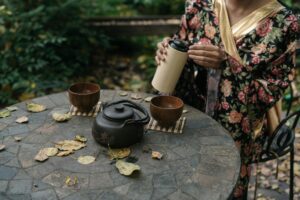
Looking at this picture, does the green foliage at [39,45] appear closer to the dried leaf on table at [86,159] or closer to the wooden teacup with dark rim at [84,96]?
the wooden teacup with dark rim at [84,96]

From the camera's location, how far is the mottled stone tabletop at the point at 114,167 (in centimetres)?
156

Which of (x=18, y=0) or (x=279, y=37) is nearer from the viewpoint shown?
(x=279, y=37)

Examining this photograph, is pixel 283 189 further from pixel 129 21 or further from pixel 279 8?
pixel 129 21

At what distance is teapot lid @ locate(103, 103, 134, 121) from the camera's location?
1759 millimetres

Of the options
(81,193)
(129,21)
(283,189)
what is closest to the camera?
(81,193)

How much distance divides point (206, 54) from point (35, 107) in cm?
93

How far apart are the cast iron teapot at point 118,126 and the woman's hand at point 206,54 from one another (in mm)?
470

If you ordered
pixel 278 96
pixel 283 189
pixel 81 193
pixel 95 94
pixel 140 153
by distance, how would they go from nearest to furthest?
pixel 81 193, pixel 140 153, pixel 95 94, pixel 278 96, pixel 283 189

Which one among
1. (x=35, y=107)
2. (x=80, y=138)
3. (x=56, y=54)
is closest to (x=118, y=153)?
(x=80, y=138)

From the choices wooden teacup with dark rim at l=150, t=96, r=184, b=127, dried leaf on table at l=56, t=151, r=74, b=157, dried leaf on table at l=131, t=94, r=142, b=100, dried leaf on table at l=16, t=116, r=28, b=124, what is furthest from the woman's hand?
dried leaf on table at l=16, t=116, r=28, b=124

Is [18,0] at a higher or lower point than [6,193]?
higher

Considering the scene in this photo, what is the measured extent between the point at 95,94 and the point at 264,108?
3.08 ft

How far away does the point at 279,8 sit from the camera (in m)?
2.31

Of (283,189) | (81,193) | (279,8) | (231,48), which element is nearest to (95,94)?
(81,193)
